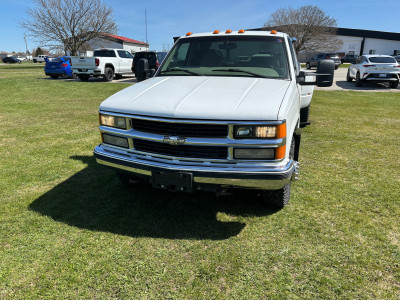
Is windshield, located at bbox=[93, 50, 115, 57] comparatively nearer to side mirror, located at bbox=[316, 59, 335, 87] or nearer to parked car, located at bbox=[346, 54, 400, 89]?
parked car, located at bbox=[346, 54, 400, 89]

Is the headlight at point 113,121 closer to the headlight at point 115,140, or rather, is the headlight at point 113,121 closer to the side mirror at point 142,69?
the headlight at point 115,140

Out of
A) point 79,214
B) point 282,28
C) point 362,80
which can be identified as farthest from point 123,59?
point 282,28

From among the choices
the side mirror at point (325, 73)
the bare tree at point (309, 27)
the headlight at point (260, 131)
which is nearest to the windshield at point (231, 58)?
the side mirror at point (325, 73)

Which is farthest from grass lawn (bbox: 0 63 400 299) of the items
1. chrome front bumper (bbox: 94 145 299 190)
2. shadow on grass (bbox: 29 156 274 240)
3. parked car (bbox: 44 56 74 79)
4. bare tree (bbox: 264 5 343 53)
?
bare tree (bbox: 264 5 343 53)

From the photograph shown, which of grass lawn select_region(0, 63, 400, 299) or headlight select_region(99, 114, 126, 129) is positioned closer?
grass lawn select_region(0, 63, 400, 299)

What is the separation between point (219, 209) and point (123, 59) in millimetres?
17357

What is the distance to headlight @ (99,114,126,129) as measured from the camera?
2982 mm

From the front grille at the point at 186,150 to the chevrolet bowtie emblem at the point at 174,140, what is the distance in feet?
0.24

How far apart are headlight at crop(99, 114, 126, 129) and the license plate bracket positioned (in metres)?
0.64

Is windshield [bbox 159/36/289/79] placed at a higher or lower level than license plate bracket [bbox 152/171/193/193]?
higher

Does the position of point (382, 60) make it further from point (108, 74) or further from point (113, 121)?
point (113, 121)

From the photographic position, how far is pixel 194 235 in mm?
2896

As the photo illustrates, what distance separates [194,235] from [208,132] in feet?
3.49

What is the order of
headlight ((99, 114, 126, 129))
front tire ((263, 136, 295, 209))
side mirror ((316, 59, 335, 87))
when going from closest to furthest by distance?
headlight ((99, 114, 126, 129)), front tire ((263, 136, 295, 209)), side mirror ((316, 59, 335, 87))
